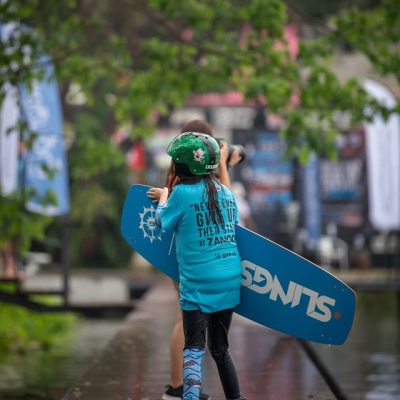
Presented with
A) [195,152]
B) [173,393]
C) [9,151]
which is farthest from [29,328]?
[195,152]

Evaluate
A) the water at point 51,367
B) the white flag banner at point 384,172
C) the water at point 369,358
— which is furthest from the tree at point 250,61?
the white flag banner at point 384,172

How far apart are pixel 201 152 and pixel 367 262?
19383 mm

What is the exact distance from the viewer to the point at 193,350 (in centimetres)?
569

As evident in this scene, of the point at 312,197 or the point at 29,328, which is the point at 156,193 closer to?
the point at 29,328

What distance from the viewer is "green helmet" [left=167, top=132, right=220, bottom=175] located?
568 cm

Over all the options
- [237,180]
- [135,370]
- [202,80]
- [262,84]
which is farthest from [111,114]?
[135,370]

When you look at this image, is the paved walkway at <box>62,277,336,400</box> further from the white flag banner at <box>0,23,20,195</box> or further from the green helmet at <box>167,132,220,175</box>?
→ the white flag banner at <box>0,23,20,195</box>

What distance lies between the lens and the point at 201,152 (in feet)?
18.6

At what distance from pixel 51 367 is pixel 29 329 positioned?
2878 millimetres

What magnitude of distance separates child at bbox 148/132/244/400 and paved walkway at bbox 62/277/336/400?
1.08 metres

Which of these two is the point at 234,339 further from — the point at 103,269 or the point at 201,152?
the point at 103,269

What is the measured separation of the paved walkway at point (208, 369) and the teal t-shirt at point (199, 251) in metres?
1.25

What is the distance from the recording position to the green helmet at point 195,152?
18.6 feet

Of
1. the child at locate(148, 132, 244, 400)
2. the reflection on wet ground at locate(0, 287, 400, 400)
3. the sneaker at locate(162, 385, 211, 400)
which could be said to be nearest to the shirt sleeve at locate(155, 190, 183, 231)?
the child at locate(148, 132, 244, 400)
